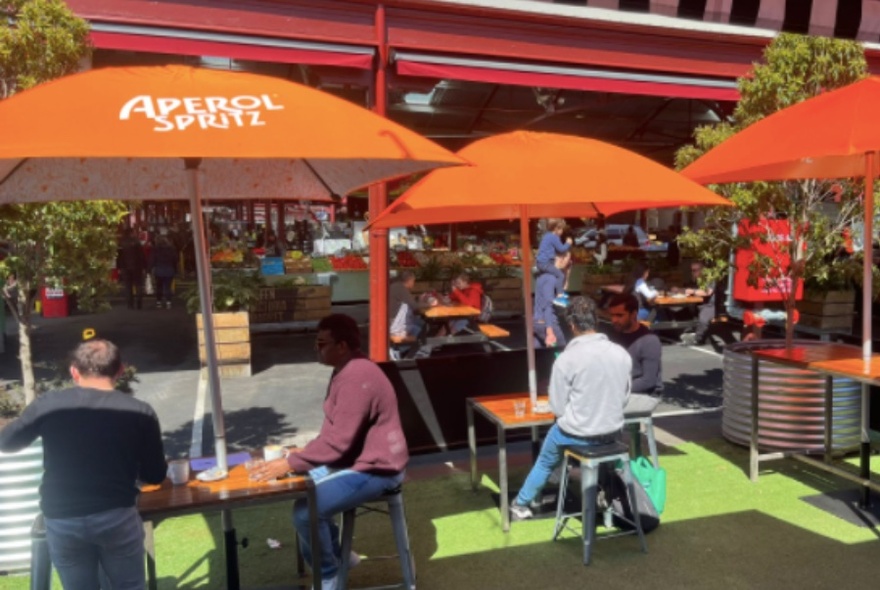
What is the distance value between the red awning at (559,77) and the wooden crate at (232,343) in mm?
4126

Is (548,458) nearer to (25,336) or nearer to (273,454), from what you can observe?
(273,454)

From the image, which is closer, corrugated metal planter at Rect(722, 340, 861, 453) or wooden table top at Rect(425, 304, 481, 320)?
corrugated metal planter at Rect(722, 340, 861, 453)

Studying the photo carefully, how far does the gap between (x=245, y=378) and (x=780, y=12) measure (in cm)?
989

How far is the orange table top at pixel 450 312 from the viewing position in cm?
1074

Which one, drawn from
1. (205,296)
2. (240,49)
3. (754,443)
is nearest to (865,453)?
(754,443)

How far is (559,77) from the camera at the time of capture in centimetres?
1033

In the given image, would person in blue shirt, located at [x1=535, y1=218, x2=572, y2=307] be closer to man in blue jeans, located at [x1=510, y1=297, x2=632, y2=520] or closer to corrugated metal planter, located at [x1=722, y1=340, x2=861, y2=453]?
corrugated metal planter, located at [x1=722, y1=340, x2=861, y2=453]

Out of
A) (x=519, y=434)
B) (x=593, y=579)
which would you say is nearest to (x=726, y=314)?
(x=519, y=434)

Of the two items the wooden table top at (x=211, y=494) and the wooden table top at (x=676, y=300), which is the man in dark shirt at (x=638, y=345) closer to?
the wooden table top at (x=211, y=494)

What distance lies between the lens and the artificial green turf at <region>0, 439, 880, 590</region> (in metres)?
4.53

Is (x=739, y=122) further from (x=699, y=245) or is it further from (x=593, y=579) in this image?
(x=593, y=579)

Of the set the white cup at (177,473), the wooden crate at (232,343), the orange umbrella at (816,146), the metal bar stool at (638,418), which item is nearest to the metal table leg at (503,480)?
the metal bar stool at (638,418)

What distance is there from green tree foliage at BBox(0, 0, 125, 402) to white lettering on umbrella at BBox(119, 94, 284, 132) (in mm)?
2570

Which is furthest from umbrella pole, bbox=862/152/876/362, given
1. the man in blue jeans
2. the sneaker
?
the sneaker
